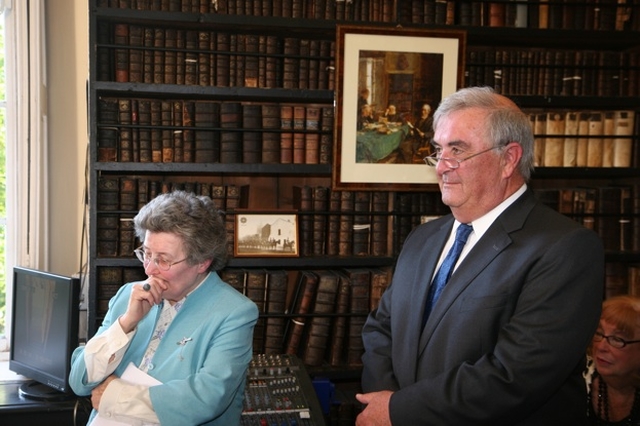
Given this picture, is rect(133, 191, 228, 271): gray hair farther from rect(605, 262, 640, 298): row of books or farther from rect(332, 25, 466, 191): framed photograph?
rect(605, 262, 640, 298): row of books

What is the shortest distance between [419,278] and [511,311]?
302mm

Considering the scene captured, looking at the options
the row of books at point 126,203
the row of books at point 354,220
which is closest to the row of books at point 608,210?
the row of books at point 354,220

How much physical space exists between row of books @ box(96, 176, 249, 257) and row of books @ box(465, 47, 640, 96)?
50.1 inches

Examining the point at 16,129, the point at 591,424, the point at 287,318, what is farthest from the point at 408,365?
the point at 16,129

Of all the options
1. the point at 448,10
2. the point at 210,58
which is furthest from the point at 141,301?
the point at 448,10

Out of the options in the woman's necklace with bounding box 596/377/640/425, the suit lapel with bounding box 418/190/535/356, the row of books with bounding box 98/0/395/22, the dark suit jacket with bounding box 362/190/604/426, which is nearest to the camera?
the dark suit jacket with bounding box 362/190/604/426

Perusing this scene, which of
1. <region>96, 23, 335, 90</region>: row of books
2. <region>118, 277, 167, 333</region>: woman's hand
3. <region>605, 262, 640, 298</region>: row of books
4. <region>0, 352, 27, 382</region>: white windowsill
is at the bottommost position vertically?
<region>0, 352, 27, 382</region>: white windowsill

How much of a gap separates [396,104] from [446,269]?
157 centimetres

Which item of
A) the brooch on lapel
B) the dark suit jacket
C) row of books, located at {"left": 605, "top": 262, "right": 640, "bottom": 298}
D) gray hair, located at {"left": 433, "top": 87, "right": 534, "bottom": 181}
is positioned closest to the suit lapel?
the dark suit jacket

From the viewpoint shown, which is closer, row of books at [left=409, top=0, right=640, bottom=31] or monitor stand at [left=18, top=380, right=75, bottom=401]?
monitor stand at [left=18, top=380, right=75, bottom=401]

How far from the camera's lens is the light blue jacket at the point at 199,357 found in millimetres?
1819

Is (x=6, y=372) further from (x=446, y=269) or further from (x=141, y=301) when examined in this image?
(x=446, y=269)

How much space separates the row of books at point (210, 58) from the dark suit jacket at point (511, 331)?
1618 mm

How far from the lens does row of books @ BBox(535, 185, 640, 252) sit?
3.42 metres
